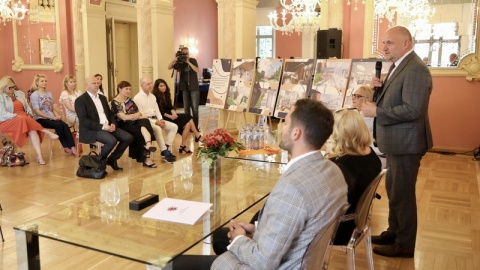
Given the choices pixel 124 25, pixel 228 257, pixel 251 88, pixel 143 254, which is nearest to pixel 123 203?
pixel 143 254

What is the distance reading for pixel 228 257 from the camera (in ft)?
5.49

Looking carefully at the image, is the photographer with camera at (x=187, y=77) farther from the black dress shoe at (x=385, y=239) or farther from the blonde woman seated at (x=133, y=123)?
the black dress shoe at (x=385, y=239)

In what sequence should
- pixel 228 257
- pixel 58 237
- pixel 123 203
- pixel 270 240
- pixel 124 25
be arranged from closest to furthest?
1. pixel 270 240
2. pixel 228 257
3. pixel 58 237
4. pixel 123 203
5. pixel 124 25

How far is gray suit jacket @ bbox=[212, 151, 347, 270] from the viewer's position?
1.50 m

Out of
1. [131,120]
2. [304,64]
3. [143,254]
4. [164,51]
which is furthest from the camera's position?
[164,51]

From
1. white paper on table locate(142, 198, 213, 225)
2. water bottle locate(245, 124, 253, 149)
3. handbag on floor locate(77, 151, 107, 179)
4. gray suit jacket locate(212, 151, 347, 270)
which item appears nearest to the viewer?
gray suit jacket locate(212, 151, 347, 270)

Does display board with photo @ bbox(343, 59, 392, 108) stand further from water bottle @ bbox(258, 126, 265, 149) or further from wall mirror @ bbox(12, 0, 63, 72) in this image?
wall mirror @ bbox(12, 0, 63, 72)

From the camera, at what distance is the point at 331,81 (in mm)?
6254

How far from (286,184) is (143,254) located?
0.67 metres

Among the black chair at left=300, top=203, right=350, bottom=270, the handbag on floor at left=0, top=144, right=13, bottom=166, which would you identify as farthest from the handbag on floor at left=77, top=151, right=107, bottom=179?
the black chair at left=300, top=203, right=350, bottom=270

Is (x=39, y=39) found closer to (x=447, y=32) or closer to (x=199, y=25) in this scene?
(x=199, y=25)

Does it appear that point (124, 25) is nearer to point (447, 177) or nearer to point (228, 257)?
point (447, 177)

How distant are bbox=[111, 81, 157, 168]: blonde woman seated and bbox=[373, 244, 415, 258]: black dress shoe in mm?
3421

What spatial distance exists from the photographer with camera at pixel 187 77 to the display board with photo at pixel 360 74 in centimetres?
287
